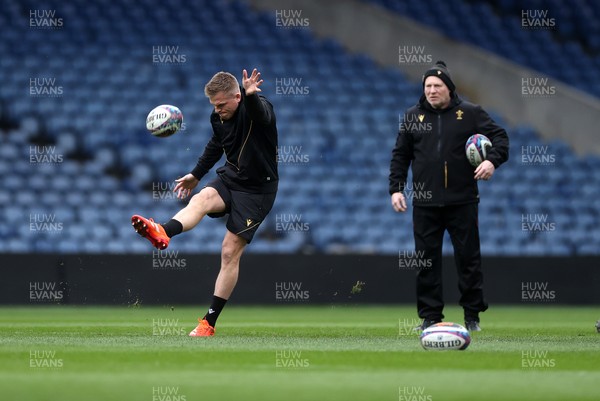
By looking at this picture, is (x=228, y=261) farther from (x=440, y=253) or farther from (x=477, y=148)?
(x=477, y=148)

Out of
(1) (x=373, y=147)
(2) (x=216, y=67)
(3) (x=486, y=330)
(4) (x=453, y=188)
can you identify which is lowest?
(3) (x=486, y=330)

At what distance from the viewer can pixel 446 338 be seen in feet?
26.2

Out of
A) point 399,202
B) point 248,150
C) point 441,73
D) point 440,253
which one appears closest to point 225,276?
point 248,150

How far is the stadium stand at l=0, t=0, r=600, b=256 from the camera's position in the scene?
18.8 metres

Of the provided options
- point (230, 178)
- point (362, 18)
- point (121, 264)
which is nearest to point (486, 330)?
point (230, 178)

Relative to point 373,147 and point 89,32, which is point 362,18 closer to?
point 373,147

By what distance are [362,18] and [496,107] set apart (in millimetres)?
3238

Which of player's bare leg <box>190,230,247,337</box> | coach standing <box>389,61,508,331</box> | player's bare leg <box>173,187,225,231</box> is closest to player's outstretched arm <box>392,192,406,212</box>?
coach standing <box>389,61,508,331</box>

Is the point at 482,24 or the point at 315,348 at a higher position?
the point at 482,24

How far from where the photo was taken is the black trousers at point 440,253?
9.95 meters

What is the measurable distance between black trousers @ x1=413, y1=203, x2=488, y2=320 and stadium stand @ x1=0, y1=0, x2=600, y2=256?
27.9ft

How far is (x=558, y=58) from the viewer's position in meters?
24.0

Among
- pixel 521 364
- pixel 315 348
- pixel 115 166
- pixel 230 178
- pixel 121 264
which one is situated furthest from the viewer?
pixel 115 166

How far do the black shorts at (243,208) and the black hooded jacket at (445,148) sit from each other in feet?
3.88
